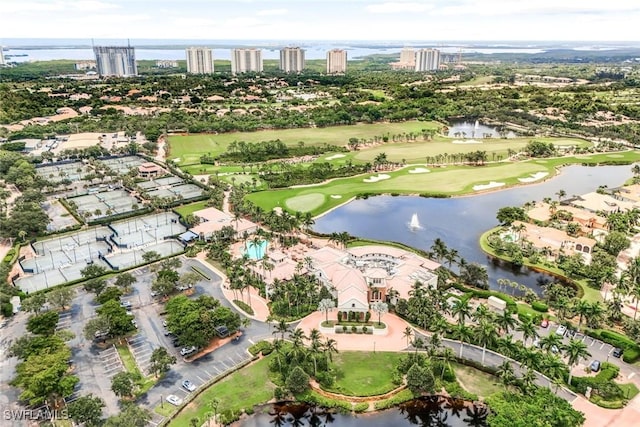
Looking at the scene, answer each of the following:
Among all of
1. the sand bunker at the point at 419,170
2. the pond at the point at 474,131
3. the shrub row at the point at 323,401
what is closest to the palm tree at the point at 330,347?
the shrub row at the point at 323,401

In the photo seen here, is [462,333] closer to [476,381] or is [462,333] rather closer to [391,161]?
[476,381]

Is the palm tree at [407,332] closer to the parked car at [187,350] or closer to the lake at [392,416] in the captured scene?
the lake at [392,416]

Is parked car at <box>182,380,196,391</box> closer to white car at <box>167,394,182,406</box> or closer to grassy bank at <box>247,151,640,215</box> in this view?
white car at <box>167,394,182,406</box>

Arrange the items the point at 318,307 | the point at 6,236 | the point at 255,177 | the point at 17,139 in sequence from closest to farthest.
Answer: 1. the point at 318,307
2. the point at 6,236
3. the point at 255,177
4. the point at 17,139

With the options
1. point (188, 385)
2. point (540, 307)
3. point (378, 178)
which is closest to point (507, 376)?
point (540, 307)

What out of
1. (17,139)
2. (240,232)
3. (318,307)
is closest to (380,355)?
(318,307)

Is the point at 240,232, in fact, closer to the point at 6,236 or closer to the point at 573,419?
the point at 6,236

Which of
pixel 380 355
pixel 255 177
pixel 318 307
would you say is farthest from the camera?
pixel 255 177
